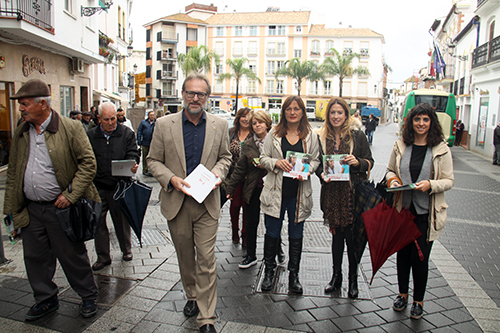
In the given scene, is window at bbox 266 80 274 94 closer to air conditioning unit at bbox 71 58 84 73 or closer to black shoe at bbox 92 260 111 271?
air conditioning unit at bbox 71 58 84 73

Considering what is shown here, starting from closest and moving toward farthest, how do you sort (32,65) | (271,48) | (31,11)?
(31,11) → (32,65) → (271,48)

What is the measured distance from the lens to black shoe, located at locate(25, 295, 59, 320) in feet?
11.6

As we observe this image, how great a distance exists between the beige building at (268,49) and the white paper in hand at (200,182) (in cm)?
6583

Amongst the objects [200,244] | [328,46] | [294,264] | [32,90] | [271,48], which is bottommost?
[294,264]

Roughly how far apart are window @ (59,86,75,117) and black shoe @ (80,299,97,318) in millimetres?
13379

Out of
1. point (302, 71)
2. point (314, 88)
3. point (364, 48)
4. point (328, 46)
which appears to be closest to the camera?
point (302, 71)

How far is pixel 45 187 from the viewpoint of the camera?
350cm

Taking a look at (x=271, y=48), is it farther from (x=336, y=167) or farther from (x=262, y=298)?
(x=262, y=298)

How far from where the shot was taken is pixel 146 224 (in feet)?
21.7

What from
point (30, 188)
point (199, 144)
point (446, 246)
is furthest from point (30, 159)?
point (446, 246)

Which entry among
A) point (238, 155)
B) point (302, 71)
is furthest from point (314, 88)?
point (238, 155)

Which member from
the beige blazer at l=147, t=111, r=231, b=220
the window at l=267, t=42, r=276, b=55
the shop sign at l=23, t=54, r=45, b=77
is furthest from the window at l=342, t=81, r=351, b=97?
the beige blazer at l=147, t=111, r=231, b=220

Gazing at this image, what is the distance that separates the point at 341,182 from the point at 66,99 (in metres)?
15.1

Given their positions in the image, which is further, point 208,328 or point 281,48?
point 281,48
